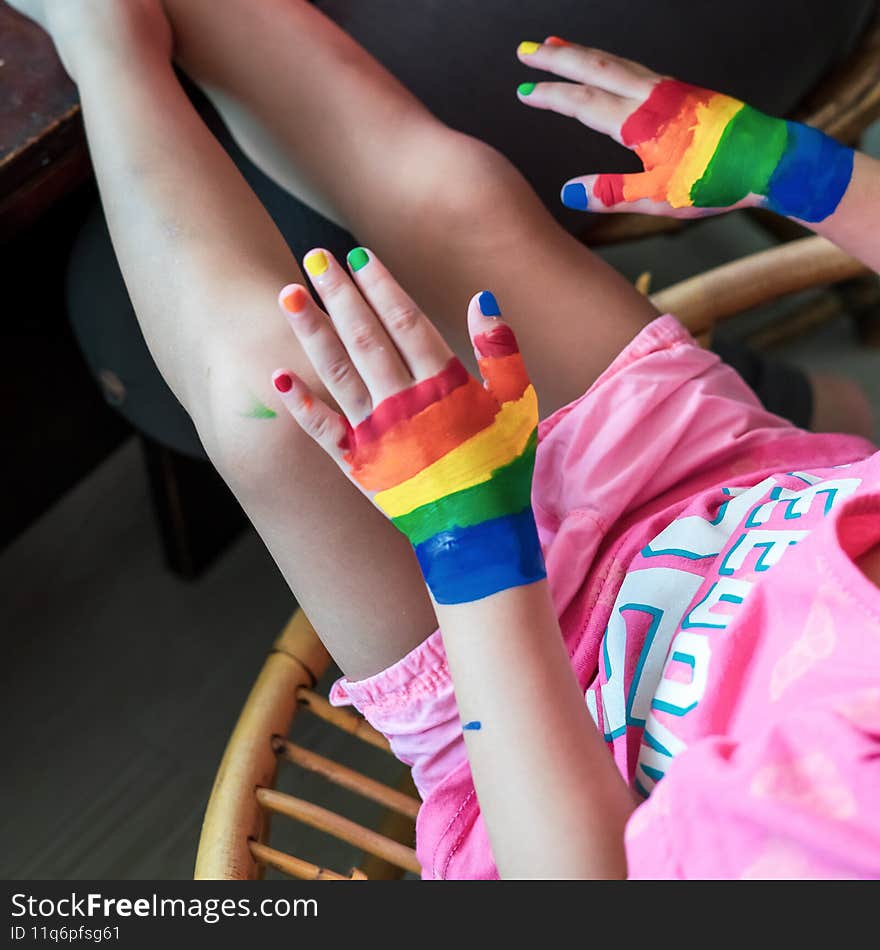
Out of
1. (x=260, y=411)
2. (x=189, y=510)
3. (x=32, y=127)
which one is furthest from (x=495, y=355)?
(x=189, y=510)

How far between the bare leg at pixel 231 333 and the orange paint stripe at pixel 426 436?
0.18 ft

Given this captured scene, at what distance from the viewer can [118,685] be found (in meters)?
1.02

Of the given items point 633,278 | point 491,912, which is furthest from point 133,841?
point 633,278

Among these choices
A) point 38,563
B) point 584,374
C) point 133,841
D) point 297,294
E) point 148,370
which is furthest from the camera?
point 38,563

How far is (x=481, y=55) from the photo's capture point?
0.81 metres

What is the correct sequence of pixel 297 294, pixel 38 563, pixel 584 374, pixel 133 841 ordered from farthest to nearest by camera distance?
pixel 38 563, pixel 133 841, pixel 584 374, pixel 297 294

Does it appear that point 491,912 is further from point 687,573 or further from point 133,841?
point 133,841

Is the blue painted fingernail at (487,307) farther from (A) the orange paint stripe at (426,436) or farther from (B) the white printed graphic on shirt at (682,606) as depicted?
(B) the white printed graphic on shirt at (682,606)

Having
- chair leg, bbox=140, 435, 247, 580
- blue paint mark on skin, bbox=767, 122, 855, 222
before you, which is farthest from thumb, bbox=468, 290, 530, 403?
chair leg, bbox=140, 435, 247, 580

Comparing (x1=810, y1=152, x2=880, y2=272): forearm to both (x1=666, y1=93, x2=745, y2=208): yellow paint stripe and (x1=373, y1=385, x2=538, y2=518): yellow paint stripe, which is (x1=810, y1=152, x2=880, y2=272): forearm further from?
(x1=373, y1=385, x2=538, y2=518): yellow paint stripe

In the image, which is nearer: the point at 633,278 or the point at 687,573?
the point at 687,573

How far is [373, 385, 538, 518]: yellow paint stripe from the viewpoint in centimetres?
48

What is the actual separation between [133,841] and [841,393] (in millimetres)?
765

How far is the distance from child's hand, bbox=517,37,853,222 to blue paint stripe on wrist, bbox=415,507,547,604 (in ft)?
0.79
